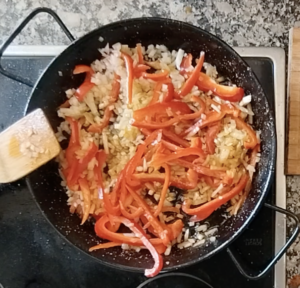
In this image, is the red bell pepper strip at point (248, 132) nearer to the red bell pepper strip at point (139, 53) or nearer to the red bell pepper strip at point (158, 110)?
the red bell pepper strip at point (158, 110)

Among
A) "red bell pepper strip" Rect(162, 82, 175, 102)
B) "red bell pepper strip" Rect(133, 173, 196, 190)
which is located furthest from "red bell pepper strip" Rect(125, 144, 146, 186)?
"red bell pepper strip" Rect(162, 82, 175, 102)

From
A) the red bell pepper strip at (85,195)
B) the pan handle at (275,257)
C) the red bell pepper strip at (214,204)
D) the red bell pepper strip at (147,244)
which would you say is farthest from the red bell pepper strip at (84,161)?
the pan handle at (275,257)

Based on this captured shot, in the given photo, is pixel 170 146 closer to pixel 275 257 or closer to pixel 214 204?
pixel 214 204

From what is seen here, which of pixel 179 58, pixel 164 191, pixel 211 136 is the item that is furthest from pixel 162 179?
pixel 179 58

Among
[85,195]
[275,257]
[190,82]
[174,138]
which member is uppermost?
[190,82]

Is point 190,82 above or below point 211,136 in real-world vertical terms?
above

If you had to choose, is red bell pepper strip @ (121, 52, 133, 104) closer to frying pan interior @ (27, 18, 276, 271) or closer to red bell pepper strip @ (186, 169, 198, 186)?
frying pan interior @ (27, 18, 276, 271)

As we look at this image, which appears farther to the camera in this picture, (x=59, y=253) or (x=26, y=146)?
(x=59, y=253)
